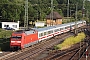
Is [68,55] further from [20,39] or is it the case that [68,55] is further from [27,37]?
[27,37]

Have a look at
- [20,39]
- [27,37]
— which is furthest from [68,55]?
[27,37]

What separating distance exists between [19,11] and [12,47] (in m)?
55.9

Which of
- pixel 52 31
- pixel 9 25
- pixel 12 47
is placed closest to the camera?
pixel 12 47

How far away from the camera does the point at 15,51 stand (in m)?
32.4

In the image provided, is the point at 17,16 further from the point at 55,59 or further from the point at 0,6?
the point at 55,59

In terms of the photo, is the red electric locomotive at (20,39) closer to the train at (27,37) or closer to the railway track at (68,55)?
the train at (27,37)

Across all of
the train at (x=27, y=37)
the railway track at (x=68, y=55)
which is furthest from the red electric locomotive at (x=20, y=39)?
the railway track at (x=68, y=55)

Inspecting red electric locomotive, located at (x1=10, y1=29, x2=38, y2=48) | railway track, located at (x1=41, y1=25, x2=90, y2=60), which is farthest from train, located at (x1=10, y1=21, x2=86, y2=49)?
railway track, located at (x1=41, y1=25, x2=90, y2=60)

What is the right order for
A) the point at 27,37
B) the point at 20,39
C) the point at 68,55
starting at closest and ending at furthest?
the point at 68,55 → the point at 20,39 → the point at 27,37

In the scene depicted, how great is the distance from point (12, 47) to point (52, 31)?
19201 mm

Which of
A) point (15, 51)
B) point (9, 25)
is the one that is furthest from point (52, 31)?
point (9, 25)

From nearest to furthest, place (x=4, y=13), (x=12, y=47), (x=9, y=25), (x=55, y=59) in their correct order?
1. (x=55, y=59)
2. (x=12, y=47)
3. (x=9, y=25)
4. (x=4, y=13)

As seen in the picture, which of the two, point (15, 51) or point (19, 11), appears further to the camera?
point (19, 11)

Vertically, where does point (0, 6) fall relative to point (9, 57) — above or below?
above
